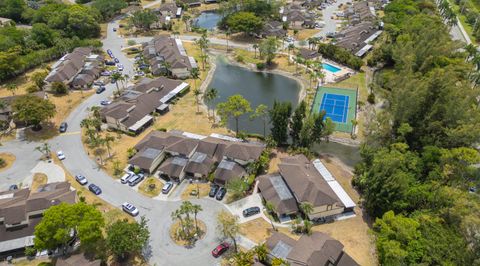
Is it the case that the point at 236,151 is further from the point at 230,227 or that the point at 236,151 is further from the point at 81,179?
the point at 81,179

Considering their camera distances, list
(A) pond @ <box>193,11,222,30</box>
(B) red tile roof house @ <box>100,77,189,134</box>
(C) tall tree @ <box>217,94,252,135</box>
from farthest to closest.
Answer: (A) pond @ <box>193,11,222,30</box>, (B) red tile roof house @ <box>100,77,189,134</box>, (C) tall tree @ <box>217,94,252,135</box>

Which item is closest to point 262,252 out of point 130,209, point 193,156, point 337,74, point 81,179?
point 130,209

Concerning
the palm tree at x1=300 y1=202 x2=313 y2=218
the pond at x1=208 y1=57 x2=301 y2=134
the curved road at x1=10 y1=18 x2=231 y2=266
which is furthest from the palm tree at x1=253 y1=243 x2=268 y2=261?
the pond at x1=208 y1=57 x2=301 y2=134

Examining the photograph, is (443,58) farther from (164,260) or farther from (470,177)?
(164,260)

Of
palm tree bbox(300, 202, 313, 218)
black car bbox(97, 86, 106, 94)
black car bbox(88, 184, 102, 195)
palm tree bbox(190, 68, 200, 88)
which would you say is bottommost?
black car bbox(88, 184, 102, 195)

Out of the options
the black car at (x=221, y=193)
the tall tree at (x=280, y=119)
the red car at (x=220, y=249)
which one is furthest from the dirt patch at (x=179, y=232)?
the tall tree at (x=280, y=119)

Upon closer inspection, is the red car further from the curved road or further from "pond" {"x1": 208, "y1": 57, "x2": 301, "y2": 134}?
"pond" {"x1": 208, "y1": 57, "x2": 301, "y2": 134}
